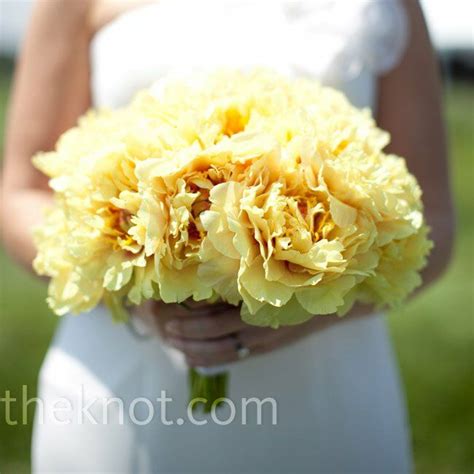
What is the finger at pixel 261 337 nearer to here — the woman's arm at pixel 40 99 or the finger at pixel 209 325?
the finger at pixel 209 325

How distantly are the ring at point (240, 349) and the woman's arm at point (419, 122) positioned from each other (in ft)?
2.05

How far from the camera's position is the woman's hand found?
1834 mm

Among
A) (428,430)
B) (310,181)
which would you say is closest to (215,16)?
(310,181)

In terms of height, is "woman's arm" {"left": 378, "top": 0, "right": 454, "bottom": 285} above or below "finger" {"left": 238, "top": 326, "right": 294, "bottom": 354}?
above

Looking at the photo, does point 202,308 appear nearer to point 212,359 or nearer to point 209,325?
point 209,325

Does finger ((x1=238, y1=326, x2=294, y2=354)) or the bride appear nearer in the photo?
finger ((x1=238, y1=326, x2=294, y2=354))

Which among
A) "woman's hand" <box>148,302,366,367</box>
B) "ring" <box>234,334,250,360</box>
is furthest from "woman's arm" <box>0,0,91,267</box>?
"ring" <box>234,334,250,360</box>

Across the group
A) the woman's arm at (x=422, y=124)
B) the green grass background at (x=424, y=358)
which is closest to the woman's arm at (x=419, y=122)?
the woman's arm at (x=422, y=124)

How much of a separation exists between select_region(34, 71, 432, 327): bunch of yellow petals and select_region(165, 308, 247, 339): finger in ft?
0.58

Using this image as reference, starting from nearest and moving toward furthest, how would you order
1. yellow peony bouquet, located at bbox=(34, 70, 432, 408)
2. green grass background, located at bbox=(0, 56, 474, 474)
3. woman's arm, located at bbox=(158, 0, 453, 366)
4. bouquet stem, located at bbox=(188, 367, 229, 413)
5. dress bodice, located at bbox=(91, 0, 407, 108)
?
yellow peony bouquet, located at bbox=(34, 70, 432, 408), bouquet stem, located at bbox=(188, 367, 229, 413), dress bodice, located at bbox=(91, 0, 407, 108), woman's arm, located at bbox=(158, 0, 453, 366), green grass background, located at bbox=(0, 56, 474, 474)

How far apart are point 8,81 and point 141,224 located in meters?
13.3

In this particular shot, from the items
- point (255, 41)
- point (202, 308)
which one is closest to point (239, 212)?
→ point (202, 308)

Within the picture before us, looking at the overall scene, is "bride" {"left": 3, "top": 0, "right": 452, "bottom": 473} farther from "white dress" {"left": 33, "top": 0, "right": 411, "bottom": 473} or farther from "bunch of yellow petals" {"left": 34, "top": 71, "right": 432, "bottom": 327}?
"bunch of yellow petals" {"left": 34, "top": 71, "right": 432, "bottom": 327}

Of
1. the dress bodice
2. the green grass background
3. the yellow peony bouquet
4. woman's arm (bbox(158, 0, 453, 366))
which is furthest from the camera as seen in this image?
the green grass background
